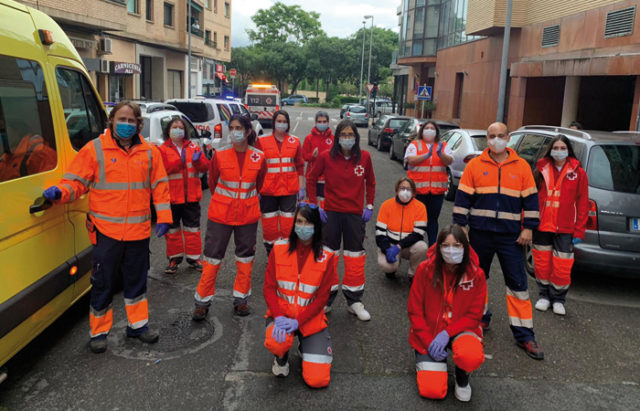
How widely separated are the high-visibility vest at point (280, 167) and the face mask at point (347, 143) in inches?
46.2

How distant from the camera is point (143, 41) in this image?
27812mm

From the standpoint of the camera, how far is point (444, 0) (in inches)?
1250

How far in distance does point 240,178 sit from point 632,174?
4196 millimetres

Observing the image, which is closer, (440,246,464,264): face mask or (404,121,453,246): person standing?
(440,246,464,264): face mask

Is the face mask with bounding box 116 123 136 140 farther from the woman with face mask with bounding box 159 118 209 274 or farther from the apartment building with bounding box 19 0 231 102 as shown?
the apartment building with bounding box 19 0 231 102

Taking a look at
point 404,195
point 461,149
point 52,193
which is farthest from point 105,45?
point 52,193

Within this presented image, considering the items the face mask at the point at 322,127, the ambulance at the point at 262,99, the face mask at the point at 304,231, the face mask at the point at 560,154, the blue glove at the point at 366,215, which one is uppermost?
the ambulance at the point at 262,99

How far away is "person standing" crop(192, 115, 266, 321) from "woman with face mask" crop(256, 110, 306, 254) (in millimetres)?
919

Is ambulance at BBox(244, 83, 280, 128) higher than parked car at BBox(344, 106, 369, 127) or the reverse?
higher

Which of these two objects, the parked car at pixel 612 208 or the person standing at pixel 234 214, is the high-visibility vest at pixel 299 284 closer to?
the person standing at pixel 234 214

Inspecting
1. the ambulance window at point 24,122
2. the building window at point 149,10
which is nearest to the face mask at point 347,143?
the ambulance window at point 24,122

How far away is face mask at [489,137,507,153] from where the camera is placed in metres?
4.66

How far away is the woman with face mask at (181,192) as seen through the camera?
6.43m

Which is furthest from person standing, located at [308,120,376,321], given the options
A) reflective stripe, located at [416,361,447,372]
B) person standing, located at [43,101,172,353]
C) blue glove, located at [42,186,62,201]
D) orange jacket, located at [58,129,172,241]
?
blue glove, located at [42,186,62,201]
